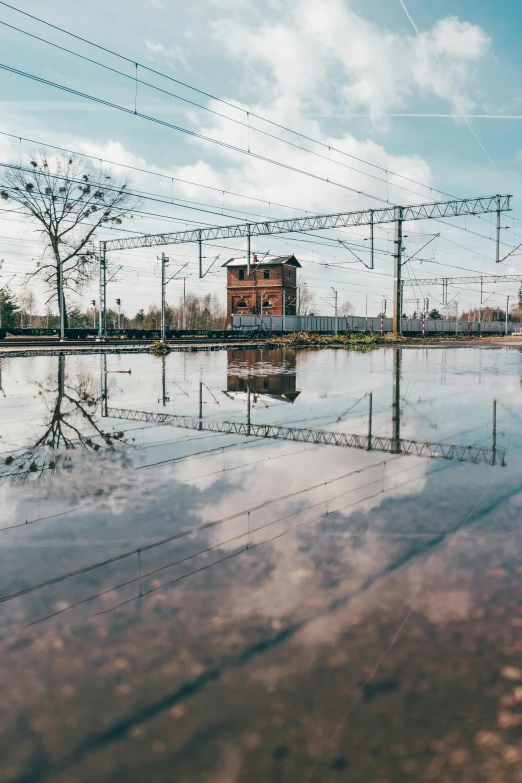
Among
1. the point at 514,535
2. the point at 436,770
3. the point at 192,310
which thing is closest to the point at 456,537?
the point at 514,535

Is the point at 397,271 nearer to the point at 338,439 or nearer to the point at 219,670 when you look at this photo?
the point at 338,439

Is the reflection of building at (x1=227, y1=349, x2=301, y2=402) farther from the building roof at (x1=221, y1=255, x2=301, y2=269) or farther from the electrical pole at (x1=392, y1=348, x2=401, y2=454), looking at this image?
the building roof at (x1=221, y1=255, x2=301, y2=269)

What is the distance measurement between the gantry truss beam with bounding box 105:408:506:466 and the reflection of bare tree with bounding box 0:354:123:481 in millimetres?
640

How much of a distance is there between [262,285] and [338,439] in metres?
67.9

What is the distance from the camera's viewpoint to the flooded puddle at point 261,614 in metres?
1.78

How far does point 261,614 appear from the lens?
258 cm

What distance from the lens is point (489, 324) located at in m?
92.6

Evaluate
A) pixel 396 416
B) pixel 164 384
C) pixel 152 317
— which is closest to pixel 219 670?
pixel 396 416

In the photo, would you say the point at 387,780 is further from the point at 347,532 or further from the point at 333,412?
the point at 333,412

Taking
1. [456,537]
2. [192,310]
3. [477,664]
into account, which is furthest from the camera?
Result: [192,310]

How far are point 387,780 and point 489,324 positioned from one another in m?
99.0

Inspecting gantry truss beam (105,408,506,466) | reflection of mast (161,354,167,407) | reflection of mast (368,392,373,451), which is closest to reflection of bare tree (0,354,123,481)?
gantry truss beam (105,408,506,466)

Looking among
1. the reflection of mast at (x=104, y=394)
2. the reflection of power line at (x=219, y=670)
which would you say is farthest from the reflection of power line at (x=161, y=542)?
the reflection of mast at (x=104, y=394)

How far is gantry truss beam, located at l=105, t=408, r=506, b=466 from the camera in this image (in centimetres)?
580
